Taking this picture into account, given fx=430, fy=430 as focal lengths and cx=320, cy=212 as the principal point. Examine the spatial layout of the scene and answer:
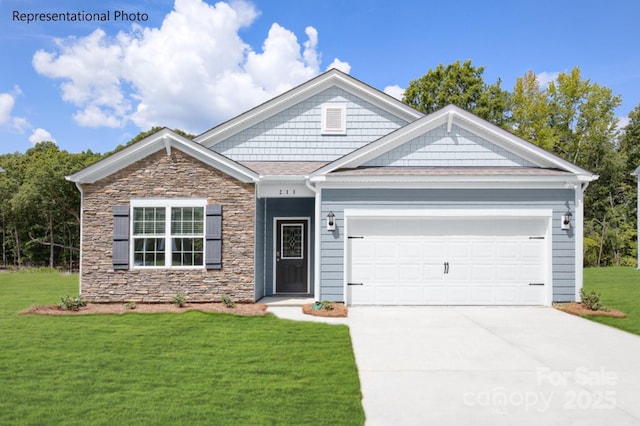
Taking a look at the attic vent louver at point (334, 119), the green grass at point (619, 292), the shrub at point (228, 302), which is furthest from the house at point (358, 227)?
the attic vent louver at point (334, 119)

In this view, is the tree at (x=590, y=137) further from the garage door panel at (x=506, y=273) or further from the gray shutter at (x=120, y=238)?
the gray shutter at (x=120, y=238)

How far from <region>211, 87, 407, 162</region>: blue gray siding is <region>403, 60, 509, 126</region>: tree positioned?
16602mm

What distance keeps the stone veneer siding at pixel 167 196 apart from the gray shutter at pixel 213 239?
14 cm

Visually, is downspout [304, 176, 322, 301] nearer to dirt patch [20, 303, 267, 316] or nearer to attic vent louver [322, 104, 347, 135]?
dirt patch [20, 303, 267, 316]

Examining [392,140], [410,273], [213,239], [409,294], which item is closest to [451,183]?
[392,140]

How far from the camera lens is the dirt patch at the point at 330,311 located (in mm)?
9461

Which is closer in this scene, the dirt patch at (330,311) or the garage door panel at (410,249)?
the dirt patch at (330,311)

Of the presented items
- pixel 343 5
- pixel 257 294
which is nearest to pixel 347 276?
pixel 257 294

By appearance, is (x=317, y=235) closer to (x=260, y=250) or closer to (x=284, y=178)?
(x=284, y=178)

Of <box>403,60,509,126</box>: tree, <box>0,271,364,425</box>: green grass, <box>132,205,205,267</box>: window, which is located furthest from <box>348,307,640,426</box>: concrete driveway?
<box>403,60,509,126</box>: tree

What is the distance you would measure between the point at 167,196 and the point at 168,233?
36.3 inches

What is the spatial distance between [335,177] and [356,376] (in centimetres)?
586

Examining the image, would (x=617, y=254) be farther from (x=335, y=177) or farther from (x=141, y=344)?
(x=141, y=344)

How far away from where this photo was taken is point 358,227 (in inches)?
427
